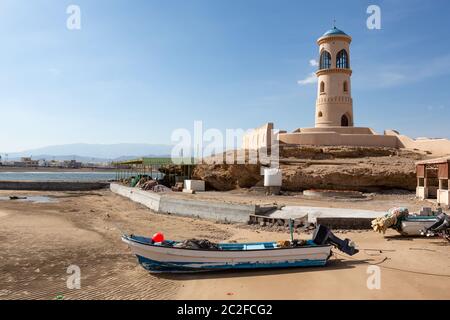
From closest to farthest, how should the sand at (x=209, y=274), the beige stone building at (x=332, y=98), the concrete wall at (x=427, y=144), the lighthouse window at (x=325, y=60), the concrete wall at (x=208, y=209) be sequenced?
the sand at (x=209, y=274) < the concrete wall at (x=208, y=209) < the concrete wall at (x=427, y=144) < the beige stone building at (x=332, y=98) < the lighthouse window at (x=325, y=60)

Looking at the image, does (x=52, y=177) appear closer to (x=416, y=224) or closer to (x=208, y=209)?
(x=208, y=209)

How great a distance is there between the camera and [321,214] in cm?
1783

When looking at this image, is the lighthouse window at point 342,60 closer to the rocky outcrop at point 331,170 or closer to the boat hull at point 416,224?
the rocky outcrop at point 331,170

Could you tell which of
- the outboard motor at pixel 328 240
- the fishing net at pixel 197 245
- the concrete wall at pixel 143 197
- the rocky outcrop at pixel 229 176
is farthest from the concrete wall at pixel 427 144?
the fishing net at pixel 197 245

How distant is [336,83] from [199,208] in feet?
76.3

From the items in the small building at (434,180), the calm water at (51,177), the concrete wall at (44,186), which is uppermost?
the small building at (434,180)

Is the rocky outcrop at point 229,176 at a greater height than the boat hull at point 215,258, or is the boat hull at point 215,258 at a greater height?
the rocky outcrop at point 229,176

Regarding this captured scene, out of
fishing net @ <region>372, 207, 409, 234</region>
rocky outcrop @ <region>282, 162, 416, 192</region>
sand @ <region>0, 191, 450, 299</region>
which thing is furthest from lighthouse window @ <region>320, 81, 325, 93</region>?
fishing net @ <region>372, 207, 409, 234</region>

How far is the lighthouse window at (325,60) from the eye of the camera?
40.0 metres

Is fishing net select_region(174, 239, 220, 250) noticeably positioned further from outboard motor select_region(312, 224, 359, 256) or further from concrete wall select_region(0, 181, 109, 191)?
concrete wall select_region(0, 181, 109, 191)

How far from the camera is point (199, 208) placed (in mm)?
23391

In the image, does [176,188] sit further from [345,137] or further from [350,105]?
[350,105]
